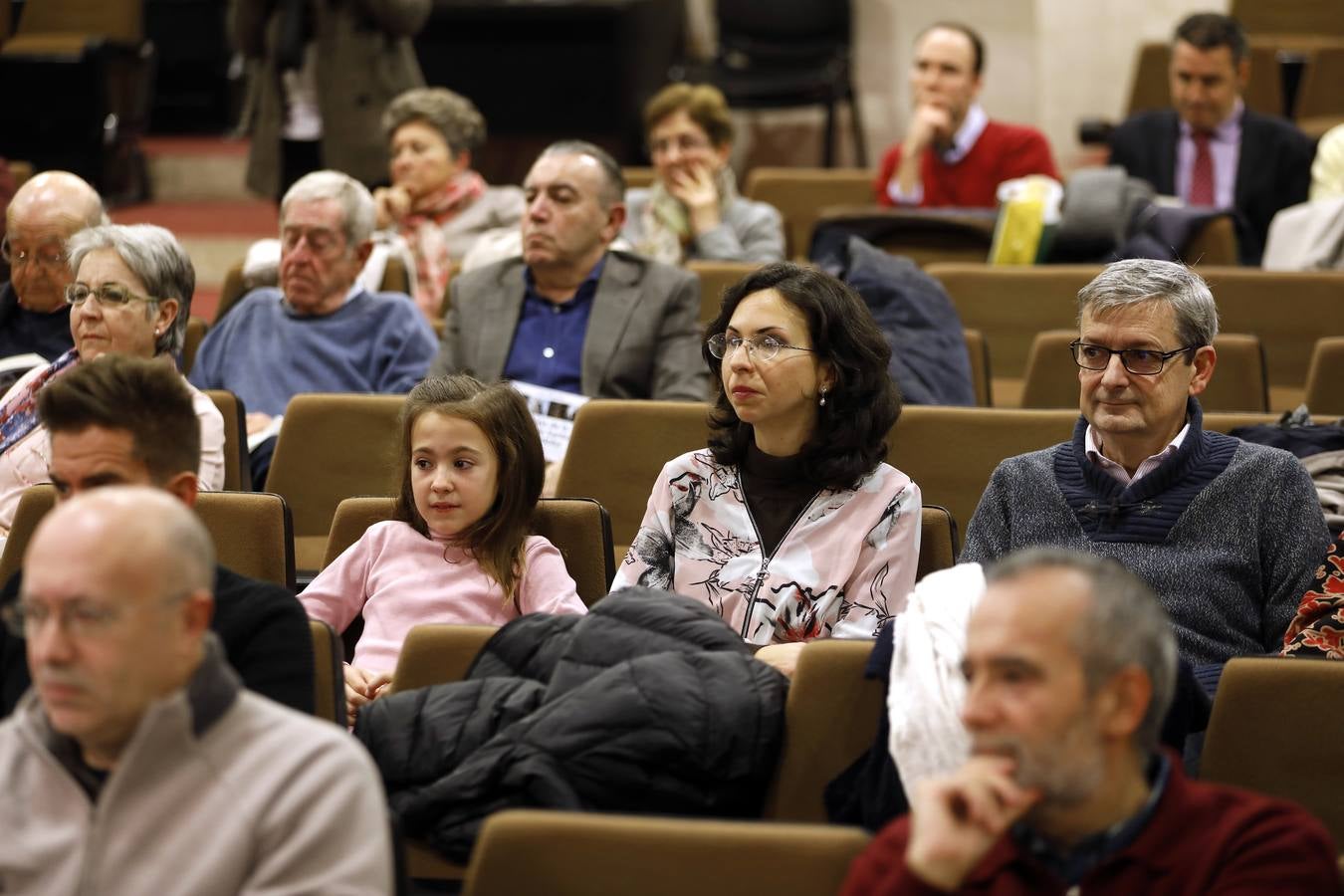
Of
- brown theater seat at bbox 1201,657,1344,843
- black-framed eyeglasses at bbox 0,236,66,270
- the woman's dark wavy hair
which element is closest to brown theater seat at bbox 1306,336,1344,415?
the woman's dark wavy hair

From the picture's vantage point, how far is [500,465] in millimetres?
2740

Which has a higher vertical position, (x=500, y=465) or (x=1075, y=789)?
(x=500, y=465)

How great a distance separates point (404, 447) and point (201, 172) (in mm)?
5148

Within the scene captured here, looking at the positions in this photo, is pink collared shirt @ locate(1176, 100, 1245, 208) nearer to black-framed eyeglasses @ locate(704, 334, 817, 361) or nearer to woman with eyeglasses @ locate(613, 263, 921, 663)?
woman with eyeglasses @ locate(613, 263, 921, 663)

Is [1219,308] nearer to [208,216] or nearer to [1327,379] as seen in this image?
[1327,379]

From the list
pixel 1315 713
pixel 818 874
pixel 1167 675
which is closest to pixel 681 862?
pixel 818 874

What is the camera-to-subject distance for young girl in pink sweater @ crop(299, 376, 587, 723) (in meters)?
2.71

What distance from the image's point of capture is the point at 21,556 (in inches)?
105

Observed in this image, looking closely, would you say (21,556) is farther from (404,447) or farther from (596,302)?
(596,302)

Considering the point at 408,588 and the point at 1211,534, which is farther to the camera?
the point at 408,588

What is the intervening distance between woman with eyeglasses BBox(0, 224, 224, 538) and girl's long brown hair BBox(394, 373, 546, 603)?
550mm

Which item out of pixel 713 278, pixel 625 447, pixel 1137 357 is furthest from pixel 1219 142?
pixel 1137 357

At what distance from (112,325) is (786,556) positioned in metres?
1.35

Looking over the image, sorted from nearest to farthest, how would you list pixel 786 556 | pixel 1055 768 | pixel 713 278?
pixel 1055 768 < pixel 786 556 < pixel 713 278
